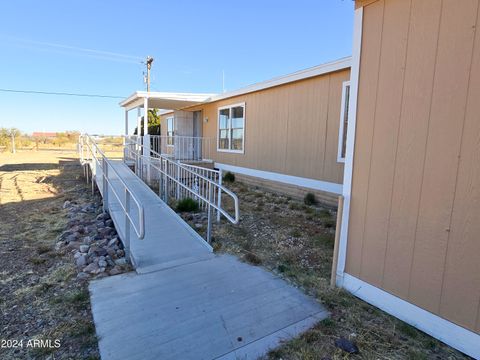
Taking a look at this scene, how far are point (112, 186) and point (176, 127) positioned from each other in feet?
28.5

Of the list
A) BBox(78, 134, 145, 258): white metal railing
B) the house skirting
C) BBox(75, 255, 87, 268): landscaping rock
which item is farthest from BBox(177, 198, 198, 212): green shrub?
the house skirting

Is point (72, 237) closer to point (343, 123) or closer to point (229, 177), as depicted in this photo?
point (343, 123)

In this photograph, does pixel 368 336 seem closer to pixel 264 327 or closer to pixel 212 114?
pixel 264 327

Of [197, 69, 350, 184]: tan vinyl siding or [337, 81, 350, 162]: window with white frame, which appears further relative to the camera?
[197, 69, 350, 184]: tan vinyl siding

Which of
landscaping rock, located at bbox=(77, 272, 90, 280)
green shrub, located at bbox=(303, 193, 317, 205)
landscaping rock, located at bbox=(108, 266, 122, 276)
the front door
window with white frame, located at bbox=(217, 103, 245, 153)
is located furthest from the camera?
the front door

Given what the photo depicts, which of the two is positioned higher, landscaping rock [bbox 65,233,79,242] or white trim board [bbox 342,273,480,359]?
white trim board [bbox 342,273,480,359]

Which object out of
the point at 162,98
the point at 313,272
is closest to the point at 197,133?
the point at 162,98

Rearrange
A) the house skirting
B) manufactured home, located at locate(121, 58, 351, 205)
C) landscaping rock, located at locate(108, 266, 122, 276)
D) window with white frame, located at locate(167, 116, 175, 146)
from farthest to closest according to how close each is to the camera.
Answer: window with white frame, located at locate(167, 116, 175, 146) → the house skirting → manufactured home, located at locate(121, 58, 351, 205) → landscaping rock, located at locate(108, 266, 122, 276)

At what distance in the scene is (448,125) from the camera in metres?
2.12

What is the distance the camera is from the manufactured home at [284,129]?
6238mm

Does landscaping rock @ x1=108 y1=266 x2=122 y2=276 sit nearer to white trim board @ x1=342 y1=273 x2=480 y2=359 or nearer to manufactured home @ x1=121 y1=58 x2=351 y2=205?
white trim board @ x1=342 y1=273 x2=480 y2=359

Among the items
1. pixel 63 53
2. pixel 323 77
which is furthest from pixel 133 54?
pixel 323 77

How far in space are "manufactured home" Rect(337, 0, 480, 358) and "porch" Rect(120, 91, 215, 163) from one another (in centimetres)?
752

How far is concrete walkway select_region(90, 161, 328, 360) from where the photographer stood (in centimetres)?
207
